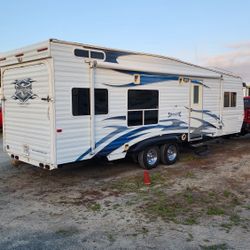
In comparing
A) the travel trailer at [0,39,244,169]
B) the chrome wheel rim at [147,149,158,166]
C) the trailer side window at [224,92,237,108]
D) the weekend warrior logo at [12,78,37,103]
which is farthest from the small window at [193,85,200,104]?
the weekend warrior logo at [12,78,37,103]

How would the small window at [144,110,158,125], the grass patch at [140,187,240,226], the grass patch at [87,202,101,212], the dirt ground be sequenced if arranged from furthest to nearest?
the small window at [144,110,158,125]
the grass patch at [87,202,101,212]
the grass patch at [140,187,240,226]
the dirt ground

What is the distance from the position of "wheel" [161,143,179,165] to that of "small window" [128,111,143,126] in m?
1.25

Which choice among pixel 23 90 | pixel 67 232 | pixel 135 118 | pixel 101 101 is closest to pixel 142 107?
pixel 135 118

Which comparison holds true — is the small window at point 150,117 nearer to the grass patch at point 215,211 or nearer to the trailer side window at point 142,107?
the trailer side window at point 142,107

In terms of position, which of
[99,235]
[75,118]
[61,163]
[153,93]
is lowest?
[99,235]

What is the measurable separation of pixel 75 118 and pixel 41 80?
1.04 meters

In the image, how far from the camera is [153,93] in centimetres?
810

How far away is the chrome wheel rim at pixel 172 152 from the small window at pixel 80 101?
125 inches

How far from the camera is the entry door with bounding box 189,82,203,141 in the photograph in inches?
366

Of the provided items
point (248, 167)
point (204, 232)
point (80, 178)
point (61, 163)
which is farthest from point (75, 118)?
point (248, 167)

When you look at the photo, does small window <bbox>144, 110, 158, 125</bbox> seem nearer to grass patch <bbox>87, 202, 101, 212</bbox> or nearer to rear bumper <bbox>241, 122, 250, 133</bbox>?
grass patch <bbox>87, 202, 101, 212</bbox>

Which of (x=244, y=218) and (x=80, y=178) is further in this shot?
(x=80, y=178)

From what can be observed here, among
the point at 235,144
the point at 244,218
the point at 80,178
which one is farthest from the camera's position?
the point at 235,144

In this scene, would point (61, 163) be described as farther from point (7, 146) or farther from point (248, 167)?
point (248, 167)
